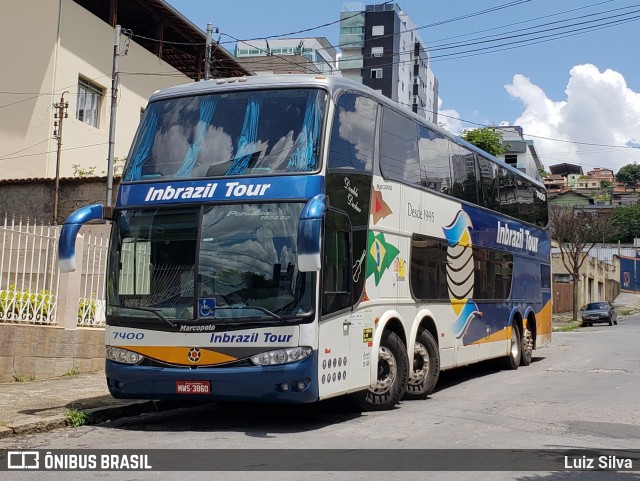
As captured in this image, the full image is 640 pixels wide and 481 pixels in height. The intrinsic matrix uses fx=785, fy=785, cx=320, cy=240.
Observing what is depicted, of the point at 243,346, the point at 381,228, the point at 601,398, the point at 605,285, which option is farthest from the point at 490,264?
the point at 605,285

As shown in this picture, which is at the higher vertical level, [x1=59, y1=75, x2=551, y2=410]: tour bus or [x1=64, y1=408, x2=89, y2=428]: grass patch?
[x1=59, y1=75, x2=551, y2=410]: tour bus

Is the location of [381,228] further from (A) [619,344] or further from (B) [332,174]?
(A) [619,344]

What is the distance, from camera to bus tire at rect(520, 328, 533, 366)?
18.1 m

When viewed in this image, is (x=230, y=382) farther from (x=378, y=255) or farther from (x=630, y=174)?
(x=630, y=174)

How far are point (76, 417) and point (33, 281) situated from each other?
4.74 metres

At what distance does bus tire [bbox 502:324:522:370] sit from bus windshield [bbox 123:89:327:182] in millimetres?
9617

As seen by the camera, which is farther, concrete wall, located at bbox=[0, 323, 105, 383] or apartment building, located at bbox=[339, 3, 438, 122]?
apartment building, located at bbox=[339, 3, 438, 122]

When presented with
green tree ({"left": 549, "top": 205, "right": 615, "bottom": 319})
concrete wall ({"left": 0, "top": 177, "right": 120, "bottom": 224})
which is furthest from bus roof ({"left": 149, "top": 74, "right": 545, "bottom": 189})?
green tree ({"left": 549, "top": 205, "right": 615, "bottom": 319})

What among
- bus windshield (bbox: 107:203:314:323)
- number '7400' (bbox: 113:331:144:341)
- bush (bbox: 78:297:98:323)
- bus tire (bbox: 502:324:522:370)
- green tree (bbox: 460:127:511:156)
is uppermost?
green tree (bbox: 460:127:511:156)

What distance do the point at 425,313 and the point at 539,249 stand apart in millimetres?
8635

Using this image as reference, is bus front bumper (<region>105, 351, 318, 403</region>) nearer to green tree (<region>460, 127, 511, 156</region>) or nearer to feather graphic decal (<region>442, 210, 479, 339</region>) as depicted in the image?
feather graphic decal (<region>442, 210, 479, 339</region>)

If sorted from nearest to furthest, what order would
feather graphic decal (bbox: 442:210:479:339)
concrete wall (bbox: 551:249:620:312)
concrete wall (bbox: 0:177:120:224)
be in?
feather graphic decal (bbox: 442:210:479:339)
concrete wall (bbox: 0:177:120:224)
concrete wall (bbox: 551:249:620:312)

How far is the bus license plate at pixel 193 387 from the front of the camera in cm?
888

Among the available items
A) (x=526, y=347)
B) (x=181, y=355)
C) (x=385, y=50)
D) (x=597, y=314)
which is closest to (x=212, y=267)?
(x=181, y=355)
